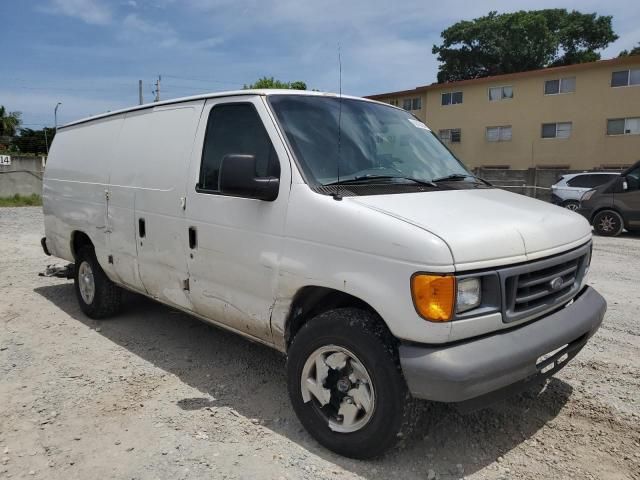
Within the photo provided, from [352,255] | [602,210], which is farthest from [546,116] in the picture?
[352,255]

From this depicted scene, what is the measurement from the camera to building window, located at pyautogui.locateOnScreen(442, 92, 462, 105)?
119 feet

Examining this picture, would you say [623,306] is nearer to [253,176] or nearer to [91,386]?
[253,176]

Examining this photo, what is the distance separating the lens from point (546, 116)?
Answer: 32.0m

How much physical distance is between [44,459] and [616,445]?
3.37m

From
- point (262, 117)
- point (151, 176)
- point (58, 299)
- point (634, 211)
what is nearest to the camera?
point (262, 117)

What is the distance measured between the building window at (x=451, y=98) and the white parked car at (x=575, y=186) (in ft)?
64.9

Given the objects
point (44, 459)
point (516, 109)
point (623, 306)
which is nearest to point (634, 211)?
point (623, 306)

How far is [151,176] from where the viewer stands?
4.37 meters

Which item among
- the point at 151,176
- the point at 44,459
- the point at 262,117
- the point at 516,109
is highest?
the point at 516,109

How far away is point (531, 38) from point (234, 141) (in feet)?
161

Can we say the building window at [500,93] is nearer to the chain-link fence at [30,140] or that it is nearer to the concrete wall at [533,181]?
the concrete wall at [533,181]

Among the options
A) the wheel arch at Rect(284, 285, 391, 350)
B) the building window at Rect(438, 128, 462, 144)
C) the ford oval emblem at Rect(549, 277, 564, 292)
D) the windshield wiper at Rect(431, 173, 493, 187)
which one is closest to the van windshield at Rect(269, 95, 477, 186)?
the windshield wiper at Rect(431, 173, 493, 187)

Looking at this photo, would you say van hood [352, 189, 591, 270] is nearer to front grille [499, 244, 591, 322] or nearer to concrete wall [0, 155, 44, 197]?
front grille [499, 244, 591, 322]

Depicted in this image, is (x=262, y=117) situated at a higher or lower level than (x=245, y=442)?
higher
